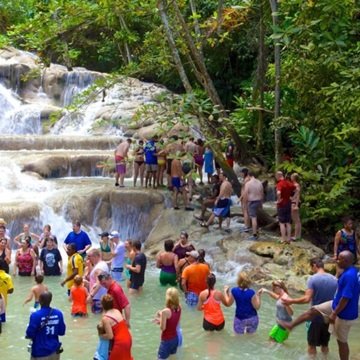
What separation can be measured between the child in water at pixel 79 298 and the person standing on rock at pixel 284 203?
18.2 ft

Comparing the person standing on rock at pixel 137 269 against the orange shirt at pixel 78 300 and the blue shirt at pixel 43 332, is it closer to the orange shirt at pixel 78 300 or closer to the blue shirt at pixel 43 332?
the orange shirt at pixel 78 300

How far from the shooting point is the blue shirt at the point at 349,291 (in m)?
7.12

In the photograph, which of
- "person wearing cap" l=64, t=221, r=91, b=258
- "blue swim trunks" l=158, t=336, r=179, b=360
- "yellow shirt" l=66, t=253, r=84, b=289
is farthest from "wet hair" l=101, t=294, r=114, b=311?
"person wearing cap" l=64, t=221, r=91, b=258

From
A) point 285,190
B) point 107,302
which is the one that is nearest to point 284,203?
point 285,190

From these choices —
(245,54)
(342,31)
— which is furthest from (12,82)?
(342,31)

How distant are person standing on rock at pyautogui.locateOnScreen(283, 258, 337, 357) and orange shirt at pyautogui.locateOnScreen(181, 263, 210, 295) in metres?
2.33

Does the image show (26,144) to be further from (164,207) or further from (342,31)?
(342,31)

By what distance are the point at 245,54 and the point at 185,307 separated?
17.8 metres

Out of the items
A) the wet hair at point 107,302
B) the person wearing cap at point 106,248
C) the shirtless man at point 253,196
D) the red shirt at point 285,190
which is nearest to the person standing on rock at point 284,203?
the red shirt at point 285,190

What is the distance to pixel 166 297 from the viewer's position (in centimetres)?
786

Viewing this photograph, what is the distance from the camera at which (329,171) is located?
1518cm

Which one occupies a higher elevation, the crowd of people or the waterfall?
the waterfall

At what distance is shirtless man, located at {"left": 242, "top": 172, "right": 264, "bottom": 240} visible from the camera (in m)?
14.5

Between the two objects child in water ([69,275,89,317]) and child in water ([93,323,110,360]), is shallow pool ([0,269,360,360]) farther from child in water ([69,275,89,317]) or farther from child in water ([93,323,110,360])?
child in water ([93,323,110,360])
